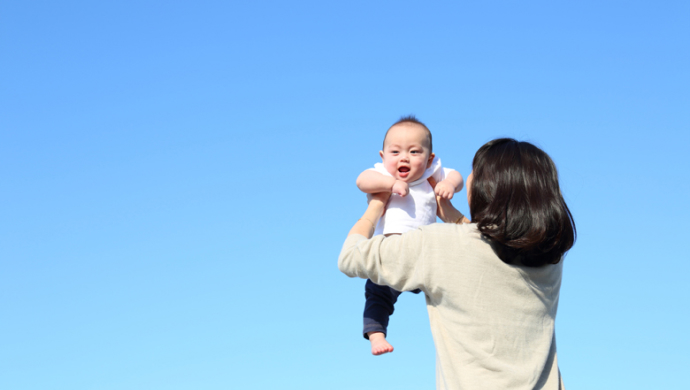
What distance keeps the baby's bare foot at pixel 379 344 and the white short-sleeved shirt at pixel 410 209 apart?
2.42ft

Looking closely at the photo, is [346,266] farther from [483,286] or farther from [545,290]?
[545,290]

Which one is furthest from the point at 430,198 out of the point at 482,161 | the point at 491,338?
the point at 491,338

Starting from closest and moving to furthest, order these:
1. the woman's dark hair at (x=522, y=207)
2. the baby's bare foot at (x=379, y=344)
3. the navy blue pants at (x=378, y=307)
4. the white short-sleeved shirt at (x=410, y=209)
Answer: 1. the woman's dark hair at (x=522, y=207)
2. the baby's bare foot at (x=379, y=344)
3. the navy blue pants at (x=378, y=307)
4. the white short-sleeved shirt at (x=410, y=209)

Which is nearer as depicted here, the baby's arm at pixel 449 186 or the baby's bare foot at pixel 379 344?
the baby's bare foot at pixel 379 344

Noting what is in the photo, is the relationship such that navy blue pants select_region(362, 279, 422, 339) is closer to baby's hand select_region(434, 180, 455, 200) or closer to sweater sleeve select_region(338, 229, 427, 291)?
baby's hand select_region(434, 180, 455, 200)

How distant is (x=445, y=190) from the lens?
15.6 feet

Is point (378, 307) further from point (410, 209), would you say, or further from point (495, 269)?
point (495, 269)

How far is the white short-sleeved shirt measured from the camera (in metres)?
4.75

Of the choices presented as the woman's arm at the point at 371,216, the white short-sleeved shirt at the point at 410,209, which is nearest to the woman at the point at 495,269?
the woman's arm at the point at 371,216

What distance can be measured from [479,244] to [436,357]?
0.68 meters

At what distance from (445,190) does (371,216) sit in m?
0.70

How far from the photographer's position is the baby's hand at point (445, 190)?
187 inches

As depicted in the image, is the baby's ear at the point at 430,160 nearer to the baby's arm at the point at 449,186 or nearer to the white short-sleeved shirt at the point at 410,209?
the white short-sleeved shirt at the point at 410,209

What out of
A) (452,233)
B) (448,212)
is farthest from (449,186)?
(452,233)
